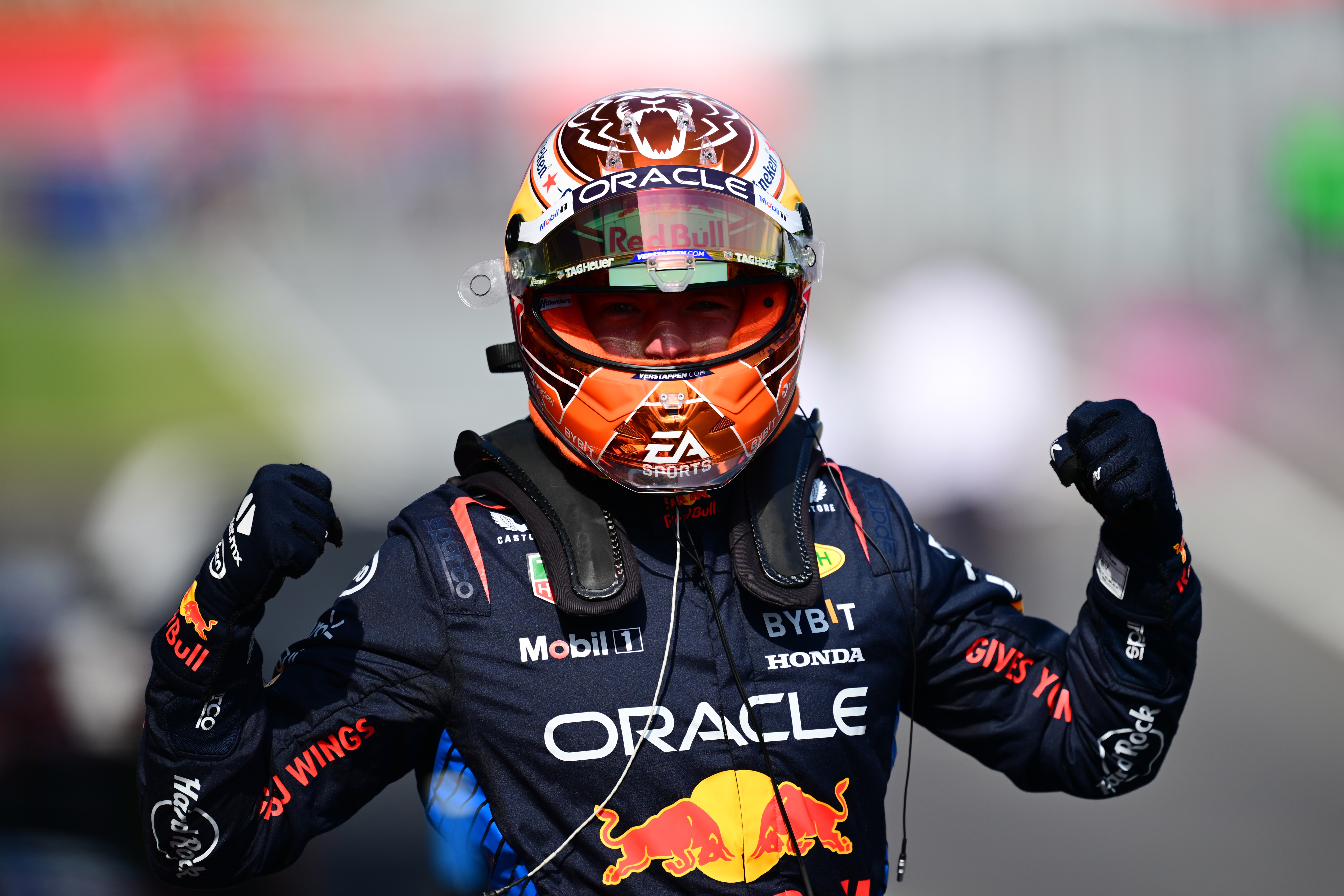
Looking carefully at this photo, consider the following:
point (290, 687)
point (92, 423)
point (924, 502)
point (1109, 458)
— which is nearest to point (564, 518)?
point (290, 687)

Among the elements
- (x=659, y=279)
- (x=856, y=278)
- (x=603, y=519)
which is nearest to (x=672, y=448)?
(x=603, y=519)

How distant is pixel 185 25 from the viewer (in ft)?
50.3

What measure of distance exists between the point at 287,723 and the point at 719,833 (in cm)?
72

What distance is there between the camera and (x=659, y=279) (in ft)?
7.84

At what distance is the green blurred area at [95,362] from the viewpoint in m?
16.0

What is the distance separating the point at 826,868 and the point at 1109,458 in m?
0.82

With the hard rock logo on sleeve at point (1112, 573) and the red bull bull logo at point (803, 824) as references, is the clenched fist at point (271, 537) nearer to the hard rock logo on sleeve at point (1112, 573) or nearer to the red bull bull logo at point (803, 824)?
the red bull bull logo at point (803, 824)

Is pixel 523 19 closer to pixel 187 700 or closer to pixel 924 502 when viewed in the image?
pixel 924 502

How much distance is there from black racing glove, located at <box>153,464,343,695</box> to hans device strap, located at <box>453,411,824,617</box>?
41 centimetres

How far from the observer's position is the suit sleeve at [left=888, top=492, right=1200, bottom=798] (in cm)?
243

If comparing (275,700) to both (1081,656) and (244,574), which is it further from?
(1081,656)

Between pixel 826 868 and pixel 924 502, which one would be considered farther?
pixel 924 502

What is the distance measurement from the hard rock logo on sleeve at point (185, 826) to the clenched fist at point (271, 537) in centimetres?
30

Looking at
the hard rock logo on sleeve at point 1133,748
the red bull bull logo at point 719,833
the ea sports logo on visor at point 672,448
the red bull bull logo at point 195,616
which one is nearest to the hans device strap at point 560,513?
the ea sports logo on visor at point 672,448
